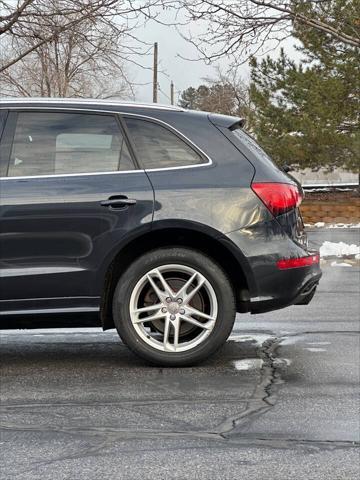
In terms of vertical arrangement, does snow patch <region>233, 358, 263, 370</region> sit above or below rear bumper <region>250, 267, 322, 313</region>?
below

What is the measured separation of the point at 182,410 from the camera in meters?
4.19

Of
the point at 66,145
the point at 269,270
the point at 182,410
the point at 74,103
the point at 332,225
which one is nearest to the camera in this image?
the point at 182,410

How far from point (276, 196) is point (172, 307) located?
102 cm

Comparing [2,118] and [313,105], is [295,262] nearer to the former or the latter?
[2,118]

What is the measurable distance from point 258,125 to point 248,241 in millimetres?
23221

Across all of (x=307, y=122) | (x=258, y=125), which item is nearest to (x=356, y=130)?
(x=307, y=122)

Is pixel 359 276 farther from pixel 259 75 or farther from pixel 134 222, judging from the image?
pixel 259 75

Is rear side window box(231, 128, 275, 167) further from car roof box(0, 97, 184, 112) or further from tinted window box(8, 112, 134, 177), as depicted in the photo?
tinted window box(8, 112, 134, 177)

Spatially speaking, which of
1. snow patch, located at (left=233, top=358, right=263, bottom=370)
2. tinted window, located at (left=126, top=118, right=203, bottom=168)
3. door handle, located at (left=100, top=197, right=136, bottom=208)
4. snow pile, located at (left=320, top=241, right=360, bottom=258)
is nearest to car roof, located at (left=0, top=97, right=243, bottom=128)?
tinted window, located at (left=126, top=118, right=203, bottom=168)

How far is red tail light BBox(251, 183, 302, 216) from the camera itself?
516cm

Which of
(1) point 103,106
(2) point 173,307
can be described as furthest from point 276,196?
(1) point 103,106

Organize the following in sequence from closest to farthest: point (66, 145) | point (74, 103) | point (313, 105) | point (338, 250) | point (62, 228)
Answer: point (62, 228), point (66, 145), point (74, 103), point (338, 250), point (313, 105)

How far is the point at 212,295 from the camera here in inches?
201

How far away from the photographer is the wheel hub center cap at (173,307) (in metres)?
5.04
